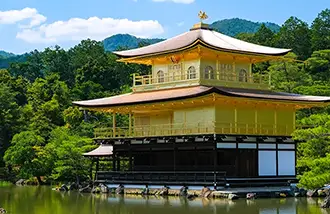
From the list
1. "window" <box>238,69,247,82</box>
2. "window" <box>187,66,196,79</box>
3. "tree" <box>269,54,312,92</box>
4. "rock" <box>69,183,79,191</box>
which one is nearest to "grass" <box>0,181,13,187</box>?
"rock" <box>69,183,79,191</box>

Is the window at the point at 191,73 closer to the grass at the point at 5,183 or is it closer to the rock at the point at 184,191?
the rock at the point at 184,191

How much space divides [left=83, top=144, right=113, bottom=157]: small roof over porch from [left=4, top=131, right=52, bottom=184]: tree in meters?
6.09

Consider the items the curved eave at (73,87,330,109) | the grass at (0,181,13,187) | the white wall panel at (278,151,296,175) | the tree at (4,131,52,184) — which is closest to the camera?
the curved eave at (73,87,330,109)

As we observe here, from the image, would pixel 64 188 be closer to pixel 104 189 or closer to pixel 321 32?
pixel 104 189

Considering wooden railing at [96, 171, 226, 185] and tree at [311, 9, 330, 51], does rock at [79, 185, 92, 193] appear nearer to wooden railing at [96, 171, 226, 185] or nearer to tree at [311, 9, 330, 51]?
wooden railing at [96, 171, 226, 185]

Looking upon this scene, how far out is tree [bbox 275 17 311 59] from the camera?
68562 millimetres

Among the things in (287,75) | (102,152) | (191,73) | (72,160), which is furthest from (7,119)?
(191,73)

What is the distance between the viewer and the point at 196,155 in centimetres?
3559

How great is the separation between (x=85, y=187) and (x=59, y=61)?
2129 inches

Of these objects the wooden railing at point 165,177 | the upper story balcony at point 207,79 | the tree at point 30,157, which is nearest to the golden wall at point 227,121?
the upper story balcony at point 207,79

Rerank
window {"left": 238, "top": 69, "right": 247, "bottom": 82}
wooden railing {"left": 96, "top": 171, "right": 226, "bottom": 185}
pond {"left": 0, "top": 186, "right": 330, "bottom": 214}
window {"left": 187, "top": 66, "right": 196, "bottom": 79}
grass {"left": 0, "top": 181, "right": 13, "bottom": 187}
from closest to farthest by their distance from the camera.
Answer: pond {"left": 0, "top": 186, "right": 330, "bottom": 214}
wooden railing {"left": 96, "top": 171, "right": 226, "bottom": 185}
window {"left": 187, "top": 66, "right": 196, "bottom": 79}
window {"left": 238, "top": 69, "right": 247, "bottom": 82}
grass {"left": 0, "top": 181, "right": 13, "bottom": 187}

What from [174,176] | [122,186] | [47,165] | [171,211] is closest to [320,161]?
[171,211]

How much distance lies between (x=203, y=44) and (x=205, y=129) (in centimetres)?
462

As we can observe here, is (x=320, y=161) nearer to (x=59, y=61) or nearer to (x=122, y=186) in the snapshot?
(x=122, y=186)
